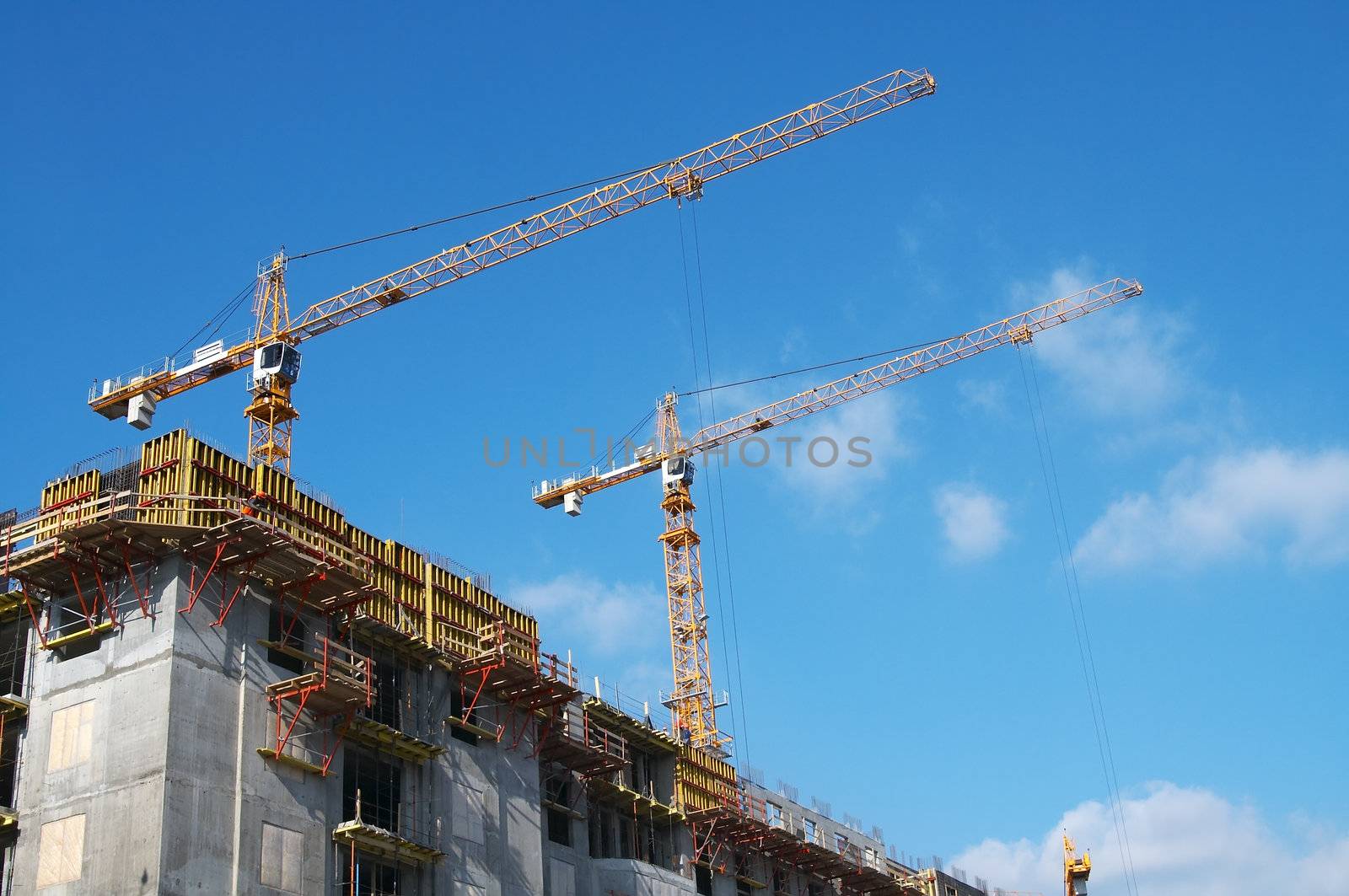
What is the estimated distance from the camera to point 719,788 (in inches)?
3455

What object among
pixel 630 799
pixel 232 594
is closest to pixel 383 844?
pixel 232 594

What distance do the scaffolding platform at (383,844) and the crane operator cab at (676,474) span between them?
238ft

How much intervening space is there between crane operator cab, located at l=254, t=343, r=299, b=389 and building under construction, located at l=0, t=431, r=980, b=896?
3238 cm

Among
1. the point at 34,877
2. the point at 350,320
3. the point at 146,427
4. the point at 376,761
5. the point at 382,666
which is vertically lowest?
the point at 34,877

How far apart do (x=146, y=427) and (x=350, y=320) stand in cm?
1461

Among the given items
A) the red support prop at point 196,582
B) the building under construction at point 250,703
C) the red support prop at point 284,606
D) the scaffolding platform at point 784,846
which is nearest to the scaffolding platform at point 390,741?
the building under construction at point 250,703

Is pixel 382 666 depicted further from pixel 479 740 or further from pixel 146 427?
pixel 146 427

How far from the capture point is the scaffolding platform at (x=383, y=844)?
57344 millimetres

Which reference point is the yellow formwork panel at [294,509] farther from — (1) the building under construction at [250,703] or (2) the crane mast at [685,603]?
(2) the crane mast at [685,603]

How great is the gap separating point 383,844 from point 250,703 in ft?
23.6

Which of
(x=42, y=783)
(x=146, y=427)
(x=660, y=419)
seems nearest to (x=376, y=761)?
(x=42, y=783)

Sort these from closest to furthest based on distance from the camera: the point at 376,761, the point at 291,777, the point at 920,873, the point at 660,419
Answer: the point at 291,777, the point at 376,761, the point at 920,873, the point at 660,419

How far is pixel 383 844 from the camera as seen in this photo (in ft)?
192

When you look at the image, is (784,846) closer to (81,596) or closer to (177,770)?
(177,770)
